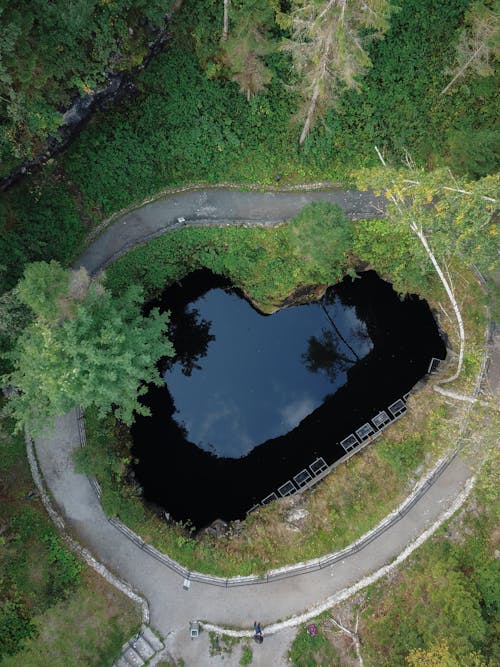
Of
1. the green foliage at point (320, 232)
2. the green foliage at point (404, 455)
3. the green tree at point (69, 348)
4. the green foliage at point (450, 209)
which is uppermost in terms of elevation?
the green tree at point (69, 348)

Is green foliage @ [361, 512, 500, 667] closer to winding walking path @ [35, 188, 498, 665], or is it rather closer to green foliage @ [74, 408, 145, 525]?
winding walking path @ [35, 188, 498, 665]

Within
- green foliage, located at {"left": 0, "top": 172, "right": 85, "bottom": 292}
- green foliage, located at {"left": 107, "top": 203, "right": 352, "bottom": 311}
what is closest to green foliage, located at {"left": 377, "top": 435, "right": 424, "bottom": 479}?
green foliage, located at {"left": 107, "top": 203, "right": 352, "bottom": 311}

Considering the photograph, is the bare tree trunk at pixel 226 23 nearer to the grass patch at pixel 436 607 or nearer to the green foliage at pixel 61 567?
the grass patch at pixel 436 607

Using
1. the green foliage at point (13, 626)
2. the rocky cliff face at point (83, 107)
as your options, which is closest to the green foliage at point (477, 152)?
the rocky cliff face at point (83, 107)

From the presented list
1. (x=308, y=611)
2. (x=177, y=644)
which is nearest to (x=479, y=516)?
(x=308, y=611)

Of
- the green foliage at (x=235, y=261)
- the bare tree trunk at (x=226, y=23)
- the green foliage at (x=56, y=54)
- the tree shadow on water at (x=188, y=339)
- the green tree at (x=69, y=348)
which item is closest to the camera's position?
the green tree at (x=69, y=348)

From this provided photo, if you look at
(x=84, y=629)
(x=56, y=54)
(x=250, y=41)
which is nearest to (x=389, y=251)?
Result: (x=250, y=41)

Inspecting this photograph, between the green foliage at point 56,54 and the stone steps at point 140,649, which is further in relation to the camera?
the stone steps at point 140,649

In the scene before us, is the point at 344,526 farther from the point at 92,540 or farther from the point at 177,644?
the point at 92,540
